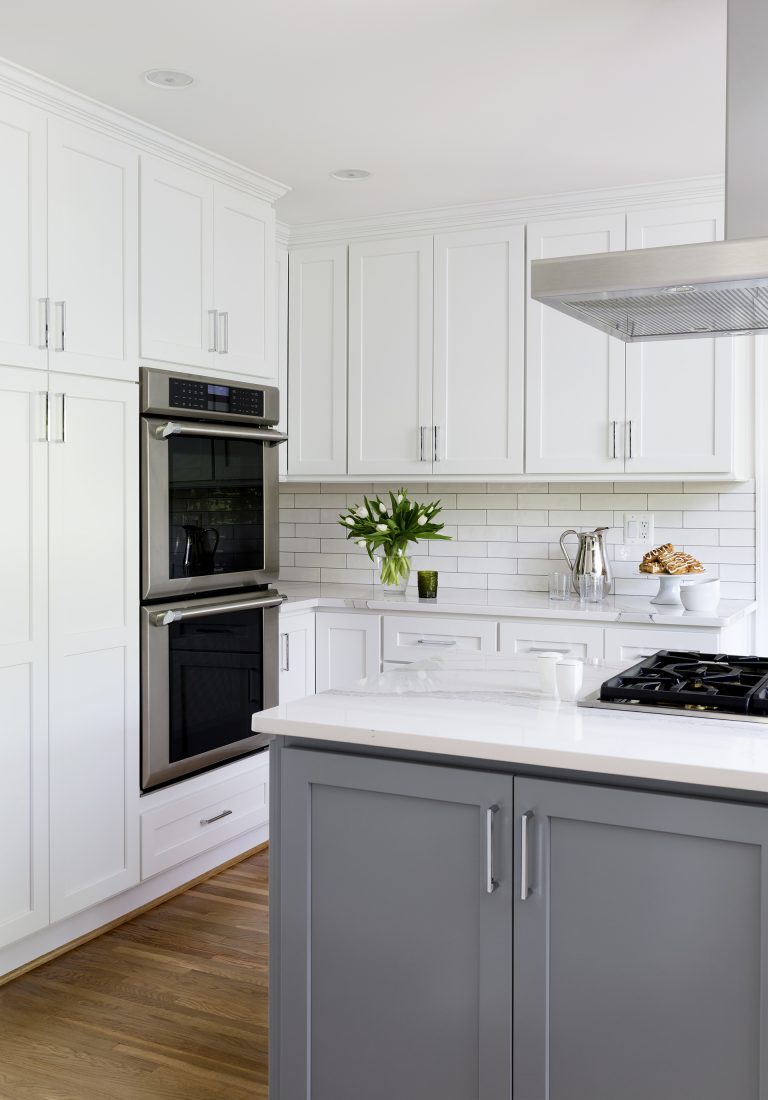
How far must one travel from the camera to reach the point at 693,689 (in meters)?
2.15

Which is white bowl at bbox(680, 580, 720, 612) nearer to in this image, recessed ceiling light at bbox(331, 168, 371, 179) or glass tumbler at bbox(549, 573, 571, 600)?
glass tumbler at bbox(549, 573, 571, 600)

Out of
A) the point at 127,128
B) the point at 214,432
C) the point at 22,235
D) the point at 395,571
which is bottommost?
the point at 395,571

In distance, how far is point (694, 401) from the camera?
3.87m

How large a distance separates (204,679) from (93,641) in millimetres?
535

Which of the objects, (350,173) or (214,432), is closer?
(214,432)

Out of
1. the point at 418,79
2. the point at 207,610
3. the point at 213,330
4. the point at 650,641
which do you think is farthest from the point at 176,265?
the point at 650,641

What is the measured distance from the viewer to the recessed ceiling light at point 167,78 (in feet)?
9.57

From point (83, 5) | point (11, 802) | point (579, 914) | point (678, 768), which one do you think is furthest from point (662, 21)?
point (11, 802)

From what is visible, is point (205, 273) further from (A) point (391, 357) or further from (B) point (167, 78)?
(A) point (391, 357)

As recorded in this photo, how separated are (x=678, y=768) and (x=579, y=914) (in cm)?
34

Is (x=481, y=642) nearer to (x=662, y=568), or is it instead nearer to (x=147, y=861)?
(x=662, y=568)

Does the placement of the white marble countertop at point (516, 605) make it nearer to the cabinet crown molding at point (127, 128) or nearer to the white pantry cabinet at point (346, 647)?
the white pantry cabinet at point (346, 647)

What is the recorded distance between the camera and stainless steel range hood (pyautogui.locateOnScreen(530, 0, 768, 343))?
194cm

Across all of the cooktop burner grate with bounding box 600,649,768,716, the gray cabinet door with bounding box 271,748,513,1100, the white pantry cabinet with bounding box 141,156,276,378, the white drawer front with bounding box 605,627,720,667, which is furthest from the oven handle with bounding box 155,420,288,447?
the cooktop burner grate with bounding box 600,649,768,716
